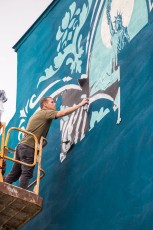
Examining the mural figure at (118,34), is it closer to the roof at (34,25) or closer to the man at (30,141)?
the man at (30,141)

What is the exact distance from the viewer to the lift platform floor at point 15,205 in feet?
47.1

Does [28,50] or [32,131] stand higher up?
[28,50]

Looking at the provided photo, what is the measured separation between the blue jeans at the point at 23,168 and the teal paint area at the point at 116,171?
1.03 m

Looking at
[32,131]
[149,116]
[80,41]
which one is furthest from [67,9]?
[149,116]

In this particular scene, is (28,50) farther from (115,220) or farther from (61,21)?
Result: (115,220)

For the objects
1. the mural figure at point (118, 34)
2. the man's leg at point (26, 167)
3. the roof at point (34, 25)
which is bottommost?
the man's leg at point (26, 167)

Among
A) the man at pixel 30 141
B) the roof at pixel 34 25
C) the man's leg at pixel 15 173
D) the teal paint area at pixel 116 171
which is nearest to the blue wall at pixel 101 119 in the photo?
the teal paint area at pixel 116 171

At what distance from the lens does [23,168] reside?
51.4 ft

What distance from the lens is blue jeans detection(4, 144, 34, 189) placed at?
50.9 ft

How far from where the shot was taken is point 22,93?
20719 millimetres

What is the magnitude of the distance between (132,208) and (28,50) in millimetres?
8465

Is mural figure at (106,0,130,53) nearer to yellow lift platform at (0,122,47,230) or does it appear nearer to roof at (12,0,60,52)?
yellow lift platform at (0,122,47,230)

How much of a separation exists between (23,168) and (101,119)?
6.40ft

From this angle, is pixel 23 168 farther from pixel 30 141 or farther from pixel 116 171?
pixel 116 171
